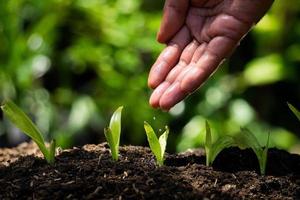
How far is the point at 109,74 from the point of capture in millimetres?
4148

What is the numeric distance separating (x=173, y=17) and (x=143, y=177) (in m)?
0.82

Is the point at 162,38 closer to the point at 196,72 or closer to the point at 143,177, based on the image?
Answer: the point at 196,72

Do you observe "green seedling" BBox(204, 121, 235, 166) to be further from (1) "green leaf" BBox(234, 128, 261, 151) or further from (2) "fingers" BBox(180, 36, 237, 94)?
(2) "fingers" BBox(180, 36, 237, 94)

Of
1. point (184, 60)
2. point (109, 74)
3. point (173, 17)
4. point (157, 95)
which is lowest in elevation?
point (109, 74)

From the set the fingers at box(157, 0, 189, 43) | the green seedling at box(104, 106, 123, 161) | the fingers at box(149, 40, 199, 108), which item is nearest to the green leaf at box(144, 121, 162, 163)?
the green seedling at box(104, 106, 123, 161)

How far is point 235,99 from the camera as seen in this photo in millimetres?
4266

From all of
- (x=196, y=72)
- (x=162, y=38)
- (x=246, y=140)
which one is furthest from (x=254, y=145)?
(x=162, y=38)

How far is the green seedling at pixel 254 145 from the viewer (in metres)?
1.95

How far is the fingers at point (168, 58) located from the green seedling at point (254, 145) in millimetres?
385

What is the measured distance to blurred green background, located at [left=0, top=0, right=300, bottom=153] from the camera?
405 cm

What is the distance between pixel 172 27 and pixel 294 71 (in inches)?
85.4

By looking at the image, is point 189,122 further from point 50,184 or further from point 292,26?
point 50,184

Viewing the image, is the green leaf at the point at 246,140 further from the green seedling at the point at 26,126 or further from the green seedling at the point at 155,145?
the green seedling at the point at 26,126

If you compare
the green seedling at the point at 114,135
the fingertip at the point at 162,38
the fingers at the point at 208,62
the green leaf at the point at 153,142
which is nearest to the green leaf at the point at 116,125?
the green seedling at the point at 114,135
